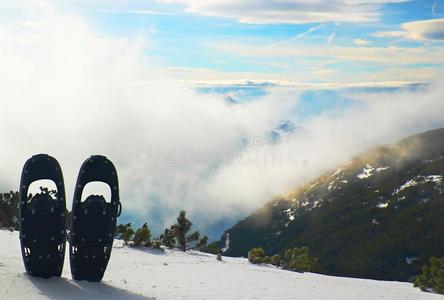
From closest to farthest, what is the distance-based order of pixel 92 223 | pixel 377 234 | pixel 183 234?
1. pixel 92 223
2. pixel 183 234
3. pixel 377 234

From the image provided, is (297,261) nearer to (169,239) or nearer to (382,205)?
(169,239)

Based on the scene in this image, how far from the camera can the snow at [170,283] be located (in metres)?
11.6

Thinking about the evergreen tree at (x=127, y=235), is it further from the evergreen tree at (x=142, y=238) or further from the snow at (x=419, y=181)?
the snow at (x=419, y=181)

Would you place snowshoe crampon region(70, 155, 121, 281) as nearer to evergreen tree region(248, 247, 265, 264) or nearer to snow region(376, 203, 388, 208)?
evergreen tree region(248, 247, 265, 264)

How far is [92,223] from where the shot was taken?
41.8ft

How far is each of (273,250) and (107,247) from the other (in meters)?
169

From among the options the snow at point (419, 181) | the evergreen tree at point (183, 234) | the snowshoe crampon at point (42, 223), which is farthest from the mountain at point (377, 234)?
the snowshoe crampon at point (42, 223)

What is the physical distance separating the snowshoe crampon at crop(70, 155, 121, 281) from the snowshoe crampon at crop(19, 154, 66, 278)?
332mm

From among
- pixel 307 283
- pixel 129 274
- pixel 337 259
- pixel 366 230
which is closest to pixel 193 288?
pixel 129 274

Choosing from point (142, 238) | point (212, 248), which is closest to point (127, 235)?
point (142, 238)

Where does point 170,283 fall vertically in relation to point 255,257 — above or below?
below

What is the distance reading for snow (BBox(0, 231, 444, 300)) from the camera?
11.6m

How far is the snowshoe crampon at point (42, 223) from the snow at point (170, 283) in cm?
37

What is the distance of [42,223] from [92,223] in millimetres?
1153
